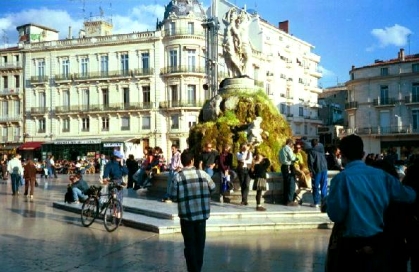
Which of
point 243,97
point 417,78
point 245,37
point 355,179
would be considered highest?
point 417,78

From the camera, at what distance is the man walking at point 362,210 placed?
12.0ft

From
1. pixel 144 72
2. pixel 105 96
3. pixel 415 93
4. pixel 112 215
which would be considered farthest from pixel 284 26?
pixel 112 215

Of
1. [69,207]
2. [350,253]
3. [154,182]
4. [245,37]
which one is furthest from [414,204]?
[245,37]

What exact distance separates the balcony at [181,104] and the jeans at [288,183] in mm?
38533

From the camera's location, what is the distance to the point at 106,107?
53344mm

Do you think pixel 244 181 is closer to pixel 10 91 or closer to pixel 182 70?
pixel 182 70

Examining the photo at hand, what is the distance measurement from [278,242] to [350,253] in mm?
5046

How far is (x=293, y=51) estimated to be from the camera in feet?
220

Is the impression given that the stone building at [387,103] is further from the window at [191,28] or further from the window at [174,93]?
the window at [174,93]

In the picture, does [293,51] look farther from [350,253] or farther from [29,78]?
[350,253]

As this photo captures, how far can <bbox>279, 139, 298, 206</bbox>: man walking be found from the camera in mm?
12039

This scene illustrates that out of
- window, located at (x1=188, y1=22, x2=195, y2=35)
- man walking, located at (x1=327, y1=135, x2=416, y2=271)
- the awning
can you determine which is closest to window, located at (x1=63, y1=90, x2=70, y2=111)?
the awning

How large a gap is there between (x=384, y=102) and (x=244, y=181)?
158 feet

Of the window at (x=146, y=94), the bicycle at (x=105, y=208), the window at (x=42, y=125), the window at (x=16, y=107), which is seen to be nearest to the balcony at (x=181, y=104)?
the window at (x=146, y=94)
